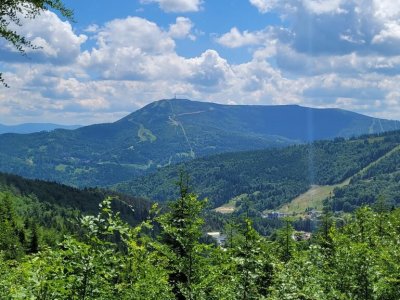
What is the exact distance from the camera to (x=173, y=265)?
27266mm

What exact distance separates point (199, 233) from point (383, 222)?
41047 millimetres

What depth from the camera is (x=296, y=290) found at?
23.0 meters

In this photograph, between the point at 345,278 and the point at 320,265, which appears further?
the point at 320,265

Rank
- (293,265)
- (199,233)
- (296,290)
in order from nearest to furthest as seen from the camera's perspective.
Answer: (296,290) → (199,233) → (293,265)

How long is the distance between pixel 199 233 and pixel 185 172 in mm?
5774

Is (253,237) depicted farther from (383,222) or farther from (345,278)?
(383,222)

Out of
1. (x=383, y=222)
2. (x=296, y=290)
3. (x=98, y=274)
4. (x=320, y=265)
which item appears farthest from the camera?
(x=383, y=222)

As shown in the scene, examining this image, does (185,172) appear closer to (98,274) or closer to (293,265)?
(293,265)

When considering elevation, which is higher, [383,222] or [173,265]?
[173,265]

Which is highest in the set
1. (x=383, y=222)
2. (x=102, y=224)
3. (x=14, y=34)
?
(x=14, y=34)

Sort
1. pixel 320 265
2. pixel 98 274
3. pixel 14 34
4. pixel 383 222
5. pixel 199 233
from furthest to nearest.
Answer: pixel 383 222, pixel 320 265, pixel 199 233, pixel 98 274, pixel 14 34

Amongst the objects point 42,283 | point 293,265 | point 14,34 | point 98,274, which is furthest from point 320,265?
point 14,34

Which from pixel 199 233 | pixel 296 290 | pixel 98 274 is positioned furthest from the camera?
pixel 199 233

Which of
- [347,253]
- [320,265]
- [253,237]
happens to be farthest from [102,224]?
[320,265]
